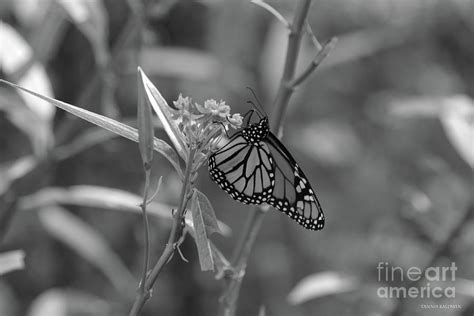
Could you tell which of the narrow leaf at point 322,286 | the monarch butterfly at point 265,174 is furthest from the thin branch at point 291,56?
the narrow leaf at point 322,286

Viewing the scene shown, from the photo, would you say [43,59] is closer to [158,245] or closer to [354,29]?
[158,245]

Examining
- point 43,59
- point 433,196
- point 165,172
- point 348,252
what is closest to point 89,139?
point 43,59

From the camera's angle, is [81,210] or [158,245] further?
[81,210]

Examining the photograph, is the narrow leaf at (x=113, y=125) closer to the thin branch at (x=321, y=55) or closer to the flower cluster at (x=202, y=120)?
the flower cluster at (x=202, y=120)

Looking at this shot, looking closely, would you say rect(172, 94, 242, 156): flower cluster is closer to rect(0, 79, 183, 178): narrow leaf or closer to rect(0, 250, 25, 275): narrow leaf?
A: rect(0, 79, 183, 178): narrow leaf

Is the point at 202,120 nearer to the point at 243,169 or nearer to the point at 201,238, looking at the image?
the point at 201,238

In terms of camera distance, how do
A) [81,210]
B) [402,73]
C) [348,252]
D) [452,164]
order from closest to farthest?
[81,210]
[348,252]
[452,164]
[402,73]

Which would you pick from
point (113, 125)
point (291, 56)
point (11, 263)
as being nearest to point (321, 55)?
point (291, 56)
